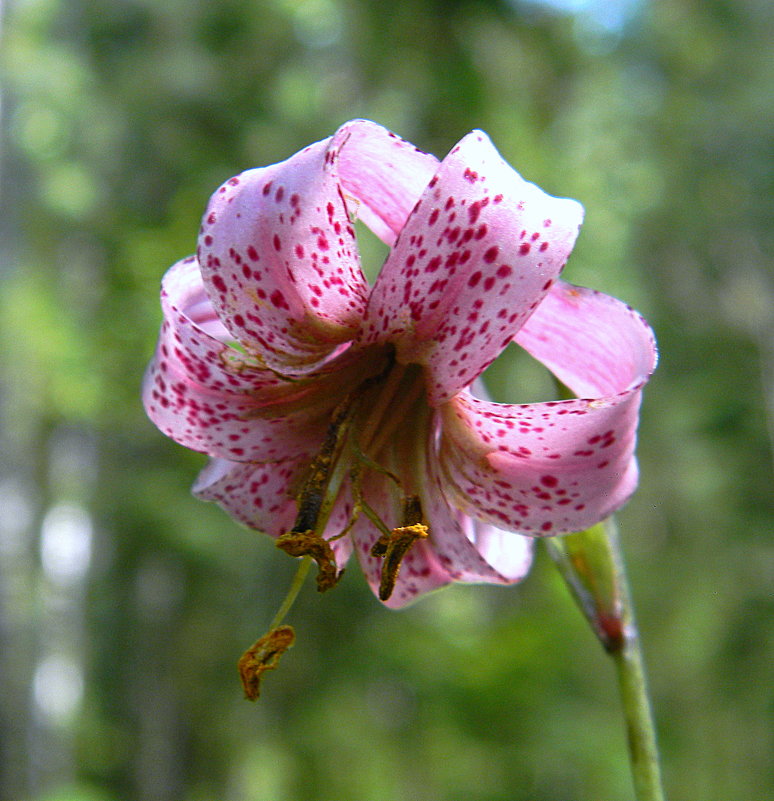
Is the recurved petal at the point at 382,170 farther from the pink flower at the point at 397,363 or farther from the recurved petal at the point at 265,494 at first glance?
the recurved petal at the point at 265,494

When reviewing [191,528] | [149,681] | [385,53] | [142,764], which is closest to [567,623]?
[191,528]

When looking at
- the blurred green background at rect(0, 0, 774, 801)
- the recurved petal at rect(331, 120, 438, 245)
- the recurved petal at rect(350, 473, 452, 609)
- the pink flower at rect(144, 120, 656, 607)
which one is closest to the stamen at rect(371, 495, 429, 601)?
the pink flower at rect(144, 120, 656, 607)

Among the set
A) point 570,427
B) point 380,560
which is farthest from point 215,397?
point 570,427

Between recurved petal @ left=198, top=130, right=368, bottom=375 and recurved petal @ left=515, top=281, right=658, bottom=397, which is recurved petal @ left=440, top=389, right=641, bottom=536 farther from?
recurved petal @ left=198, top=130, right=368, bottom=375

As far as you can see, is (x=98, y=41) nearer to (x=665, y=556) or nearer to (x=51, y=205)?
(x=51, y=205)

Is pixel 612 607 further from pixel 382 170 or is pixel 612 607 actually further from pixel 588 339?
pixel 382 170

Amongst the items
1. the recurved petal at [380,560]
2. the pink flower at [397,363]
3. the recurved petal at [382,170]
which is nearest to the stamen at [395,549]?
the pink flower at [397,363]
